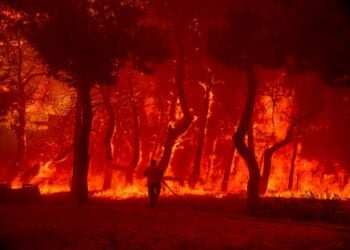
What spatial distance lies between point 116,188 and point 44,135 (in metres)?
14.6

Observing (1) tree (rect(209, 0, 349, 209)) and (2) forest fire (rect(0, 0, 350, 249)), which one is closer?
(1) tree (rect(209, 0, 349, 209))

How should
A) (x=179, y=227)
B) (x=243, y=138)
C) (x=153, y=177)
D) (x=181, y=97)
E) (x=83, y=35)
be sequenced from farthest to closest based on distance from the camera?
(x=181, y=97) < (x=243, y=138) < (x=153, y=177) < (x=83, y=35) < (x=179, y=227)

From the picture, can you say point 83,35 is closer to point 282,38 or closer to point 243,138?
point 282,38

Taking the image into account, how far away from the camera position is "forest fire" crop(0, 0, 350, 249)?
66.6 feet

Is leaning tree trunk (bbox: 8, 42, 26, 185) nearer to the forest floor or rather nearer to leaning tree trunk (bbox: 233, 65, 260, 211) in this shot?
the forest floor

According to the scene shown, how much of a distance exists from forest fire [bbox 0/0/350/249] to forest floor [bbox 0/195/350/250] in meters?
0.25

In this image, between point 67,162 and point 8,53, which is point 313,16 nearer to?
point 8,53

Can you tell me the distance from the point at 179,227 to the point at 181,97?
1351 centimetres

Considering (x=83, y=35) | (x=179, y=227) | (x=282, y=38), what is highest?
(x=83, y=35)

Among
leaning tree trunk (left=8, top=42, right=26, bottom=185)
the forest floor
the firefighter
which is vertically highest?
leaning tree trunk (left=8, top=42, right=26, bottom=185)

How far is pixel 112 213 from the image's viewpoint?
1961 centimetres

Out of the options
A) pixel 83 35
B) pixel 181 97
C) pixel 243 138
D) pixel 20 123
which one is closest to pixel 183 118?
pixel 181 97

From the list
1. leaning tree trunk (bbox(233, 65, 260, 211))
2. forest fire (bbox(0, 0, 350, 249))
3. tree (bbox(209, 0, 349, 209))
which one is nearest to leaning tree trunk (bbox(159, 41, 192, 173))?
forest fire (bbox(0, 0, 350, 249))

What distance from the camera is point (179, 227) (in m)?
16.5
